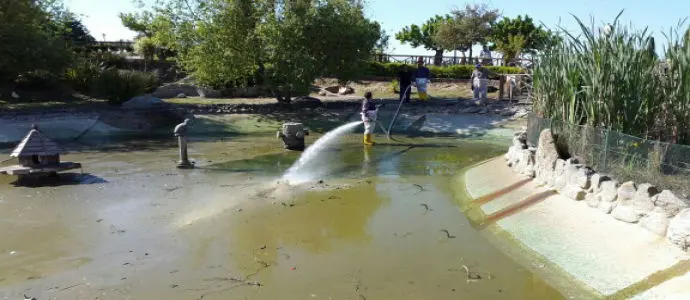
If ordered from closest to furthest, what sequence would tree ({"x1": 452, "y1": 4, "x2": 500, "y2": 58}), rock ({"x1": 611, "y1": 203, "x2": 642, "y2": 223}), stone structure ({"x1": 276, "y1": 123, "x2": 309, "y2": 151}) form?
rock ({"x1": 611, "y1": 203, "x2": 642, "y2": 223})
stone structure ({"x1": 276, "y1": 123, "x2": 309, "y2": 151})
tree ({"x1": 452, "y1": 4, "x2": 500, "y2": 58})

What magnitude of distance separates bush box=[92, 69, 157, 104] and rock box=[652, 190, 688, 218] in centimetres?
1852

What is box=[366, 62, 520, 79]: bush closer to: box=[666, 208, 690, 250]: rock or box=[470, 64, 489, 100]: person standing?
box=[470, 64, 489, 100]: person standing

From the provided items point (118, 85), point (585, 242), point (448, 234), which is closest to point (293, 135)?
point (448, 234)

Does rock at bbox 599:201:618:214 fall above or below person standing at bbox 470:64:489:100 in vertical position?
below

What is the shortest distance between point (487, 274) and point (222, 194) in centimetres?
500

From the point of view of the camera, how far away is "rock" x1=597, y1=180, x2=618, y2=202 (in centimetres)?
685

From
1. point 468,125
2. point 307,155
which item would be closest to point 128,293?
point 307,155

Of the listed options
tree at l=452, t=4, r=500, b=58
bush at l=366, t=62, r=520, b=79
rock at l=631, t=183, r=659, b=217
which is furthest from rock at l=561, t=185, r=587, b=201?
tree at l=452, t=4, r=500, b=58

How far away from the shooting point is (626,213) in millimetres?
6469

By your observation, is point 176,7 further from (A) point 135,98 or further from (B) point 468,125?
(B) point 468,125

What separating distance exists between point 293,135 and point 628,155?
Answer: 8738 millimetres

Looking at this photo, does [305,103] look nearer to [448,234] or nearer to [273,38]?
[273,38]

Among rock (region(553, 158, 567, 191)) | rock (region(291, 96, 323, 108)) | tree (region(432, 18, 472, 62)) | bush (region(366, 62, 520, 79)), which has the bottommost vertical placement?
rock (region(553, 158, 567, 191))

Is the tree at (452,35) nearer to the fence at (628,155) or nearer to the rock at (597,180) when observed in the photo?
the fence at (628,155)
